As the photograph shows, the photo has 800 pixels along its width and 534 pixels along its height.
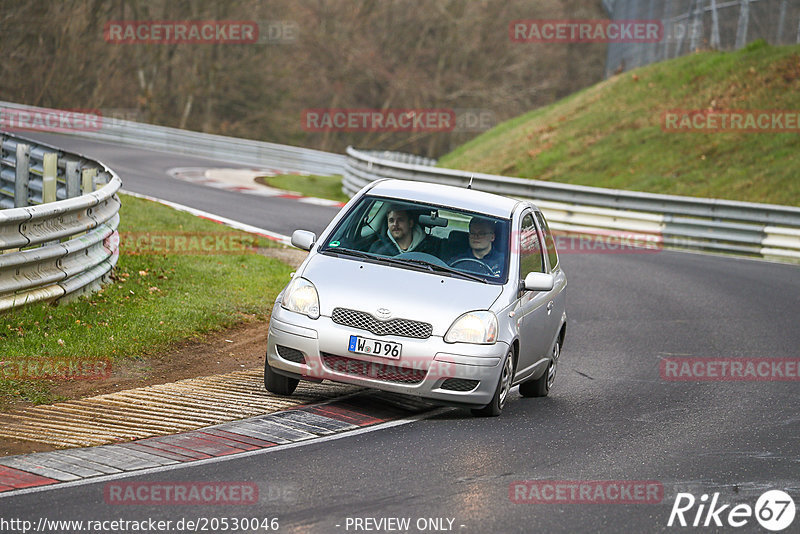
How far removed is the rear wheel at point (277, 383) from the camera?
8484 mm

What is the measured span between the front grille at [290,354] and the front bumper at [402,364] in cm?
1

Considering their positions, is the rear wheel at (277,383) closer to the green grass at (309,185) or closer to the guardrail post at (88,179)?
the guardrail post at (88,179)

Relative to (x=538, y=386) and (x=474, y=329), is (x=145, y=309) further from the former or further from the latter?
(x=474, y=329)

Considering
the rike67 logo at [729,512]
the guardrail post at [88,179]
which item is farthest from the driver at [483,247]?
the guardrail post at [88,179]

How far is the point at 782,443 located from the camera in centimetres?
829

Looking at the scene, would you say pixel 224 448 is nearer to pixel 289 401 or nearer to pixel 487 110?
pixel 289 401

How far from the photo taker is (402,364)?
7926 mm

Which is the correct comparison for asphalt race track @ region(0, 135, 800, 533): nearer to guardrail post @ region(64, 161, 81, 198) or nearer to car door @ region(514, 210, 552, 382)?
car door @ region(514, 210, 552, 382)

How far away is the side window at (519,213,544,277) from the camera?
913cm

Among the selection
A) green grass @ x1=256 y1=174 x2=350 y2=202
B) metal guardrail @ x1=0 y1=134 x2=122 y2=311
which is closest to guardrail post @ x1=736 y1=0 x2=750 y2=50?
green grass @ x1=256 y1=174 x2=350 y2=202

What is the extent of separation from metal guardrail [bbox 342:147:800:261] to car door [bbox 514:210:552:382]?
13497 millimetres

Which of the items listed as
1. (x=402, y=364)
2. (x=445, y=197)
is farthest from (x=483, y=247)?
(x=402, y=364)

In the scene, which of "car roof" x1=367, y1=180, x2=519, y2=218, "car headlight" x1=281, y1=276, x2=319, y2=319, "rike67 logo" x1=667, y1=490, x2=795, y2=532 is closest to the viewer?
"rike67 logo" x1=667, y1=490, x2=795, y2=532

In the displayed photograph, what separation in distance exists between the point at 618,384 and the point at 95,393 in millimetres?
4855
